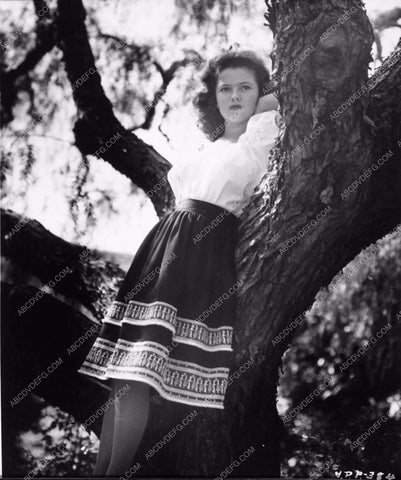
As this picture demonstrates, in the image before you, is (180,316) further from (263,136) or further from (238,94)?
(238,94)

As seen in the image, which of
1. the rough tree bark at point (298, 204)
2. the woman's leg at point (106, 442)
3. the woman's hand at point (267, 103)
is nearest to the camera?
the rough tree bark at point (298, 204)

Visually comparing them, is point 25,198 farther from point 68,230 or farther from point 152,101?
point 152,101

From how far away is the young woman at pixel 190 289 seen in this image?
61.4 inches

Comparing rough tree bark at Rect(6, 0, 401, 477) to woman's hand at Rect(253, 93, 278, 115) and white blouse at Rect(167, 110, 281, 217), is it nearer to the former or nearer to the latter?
white blouse at Rect(167, 110, 281, 217)

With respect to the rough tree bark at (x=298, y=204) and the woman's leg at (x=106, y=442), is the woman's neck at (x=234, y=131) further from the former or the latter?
the woman's leg at (x=106, y=442)

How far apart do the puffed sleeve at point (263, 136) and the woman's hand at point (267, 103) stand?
0.06 meters

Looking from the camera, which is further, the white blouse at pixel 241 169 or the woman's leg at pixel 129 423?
the white blouse at pixel 241 169

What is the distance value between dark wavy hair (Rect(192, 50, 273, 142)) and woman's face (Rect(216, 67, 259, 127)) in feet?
0.06

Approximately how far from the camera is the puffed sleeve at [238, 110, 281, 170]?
1.72 m

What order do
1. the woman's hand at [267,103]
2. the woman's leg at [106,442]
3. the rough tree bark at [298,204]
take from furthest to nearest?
the woman's hand at [267,103]
the woman's leg at [106,442]
the rough tree bark at [298,204]

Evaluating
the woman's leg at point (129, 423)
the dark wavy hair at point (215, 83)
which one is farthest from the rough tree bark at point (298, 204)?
the dark wavy hair at point (215, 83)

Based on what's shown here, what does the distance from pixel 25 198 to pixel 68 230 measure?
0.71ft

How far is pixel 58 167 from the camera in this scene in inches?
85.4

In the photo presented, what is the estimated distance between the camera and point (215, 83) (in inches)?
75.7
